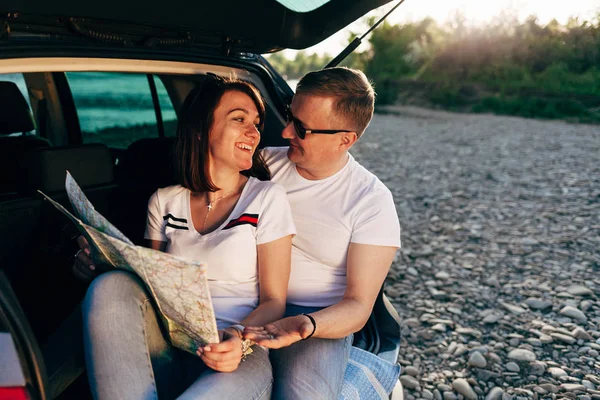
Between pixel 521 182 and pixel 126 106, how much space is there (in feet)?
19.4

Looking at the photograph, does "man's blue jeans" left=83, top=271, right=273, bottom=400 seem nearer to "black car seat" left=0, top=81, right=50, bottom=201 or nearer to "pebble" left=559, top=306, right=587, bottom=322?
"black car seat" left=0, top=81, right=50, bottom=201

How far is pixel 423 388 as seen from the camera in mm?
3184

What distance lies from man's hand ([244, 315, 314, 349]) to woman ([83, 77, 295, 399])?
7cm

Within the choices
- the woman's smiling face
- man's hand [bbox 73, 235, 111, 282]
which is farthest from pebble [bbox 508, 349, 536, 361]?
man's hand [bbox 73, 235, 111, 282]

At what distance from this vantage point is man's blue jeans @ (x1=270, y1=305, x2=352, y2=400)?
186 cm

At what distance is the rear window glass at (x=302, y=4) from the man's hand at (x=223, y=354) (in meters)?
1.29

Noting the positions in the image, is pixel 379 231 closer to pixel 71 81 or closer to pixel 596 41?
pixel 71 81

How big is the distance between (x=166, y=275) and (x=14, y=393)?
1.52ft

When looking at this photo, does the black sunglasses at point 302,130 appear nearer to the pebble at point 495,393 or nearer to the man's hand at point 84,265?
the man's hand at point 84,265

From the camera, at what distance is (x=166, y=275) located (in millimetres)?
1550

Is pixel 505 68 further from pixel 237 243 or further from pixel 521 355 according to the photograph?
pixel 237 243

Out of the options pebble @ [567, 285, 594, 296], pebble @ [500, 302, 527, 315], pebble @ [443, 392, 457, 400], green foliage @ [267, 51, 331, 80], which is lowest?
pebble @ [443, 392, 457, 400]

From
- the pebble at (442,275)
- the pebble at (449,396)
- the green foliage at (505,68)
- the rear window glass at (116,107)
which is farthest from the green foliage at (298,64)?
the pebble at (449,396)

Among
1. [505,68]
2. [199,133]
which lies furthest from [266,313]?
[505,68]
